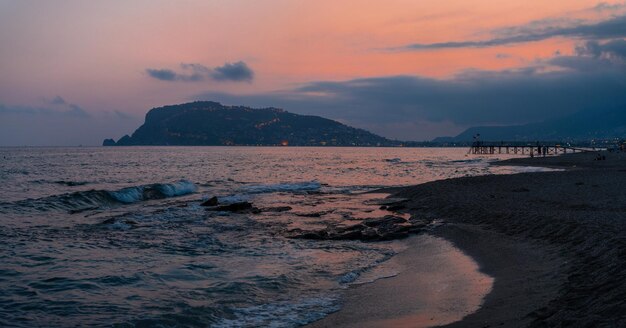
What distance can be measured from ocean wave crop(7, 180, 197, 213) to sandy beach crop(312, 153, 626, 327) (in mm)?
18409

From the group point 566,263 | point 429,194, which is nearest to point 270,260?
point 566,263

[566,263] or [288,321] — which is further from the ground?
[566,263]

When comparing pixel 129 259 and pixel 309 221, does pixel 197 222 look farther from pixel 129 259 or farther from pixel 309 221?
pixel 129 259

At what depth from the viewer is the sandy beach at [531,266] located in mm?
7258

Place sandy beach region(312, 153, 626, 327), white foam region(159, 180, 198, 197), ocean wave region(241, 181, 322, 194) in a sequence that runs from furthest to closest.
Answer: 1. ocean wave region(241, 181, 322, 194)
2. white foam region(159, 180, 198, 197)
3. sandy beach region(312, 153, 626, 327)

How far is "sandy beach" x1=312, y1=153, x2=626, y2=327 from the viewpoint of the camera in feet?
23.8

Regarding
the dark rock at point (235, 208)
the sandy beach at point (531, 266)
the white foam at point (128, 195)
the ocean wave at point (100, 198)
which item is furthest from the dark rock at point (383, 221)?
the white foam at point (128, 195)

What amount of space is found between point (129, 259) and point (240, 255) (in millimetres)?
2899

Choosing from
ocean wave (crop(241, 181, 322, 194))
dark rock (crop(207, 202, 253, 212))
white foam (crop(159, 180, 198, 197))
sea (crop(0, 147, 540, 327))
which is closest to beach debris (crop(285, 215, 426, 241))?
sea (crop(0, 147, 540, 327))

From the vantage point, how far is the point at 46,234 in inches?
705

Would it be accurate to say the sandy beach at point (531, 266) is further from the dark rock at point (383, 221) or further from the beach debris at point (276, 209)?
the beach debris at point (276, 209)

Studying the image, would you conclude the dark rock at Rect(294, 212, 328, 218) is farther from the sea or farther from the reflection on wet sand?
the reflection on wet sand

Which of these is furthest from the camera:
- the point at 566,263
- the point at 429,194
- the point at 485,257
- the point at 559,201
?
the point at 429,194

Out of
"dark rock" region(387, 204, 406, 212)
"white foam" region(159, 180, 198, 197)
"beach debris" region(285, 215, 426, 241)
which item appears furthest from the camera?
"white foam" region(159, 180, 198, 197)
